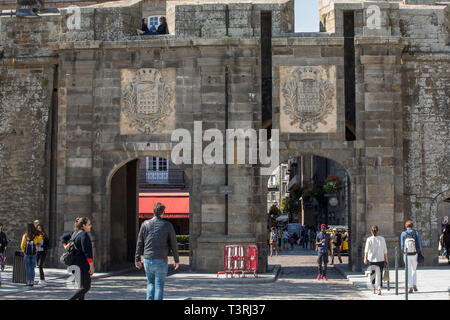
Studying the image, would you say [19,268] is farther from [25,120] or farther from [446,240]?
[446,240]

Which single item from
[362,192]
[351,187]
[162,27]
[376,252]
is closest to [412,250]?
[376,252]

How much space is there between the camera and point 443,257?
96.2 feet

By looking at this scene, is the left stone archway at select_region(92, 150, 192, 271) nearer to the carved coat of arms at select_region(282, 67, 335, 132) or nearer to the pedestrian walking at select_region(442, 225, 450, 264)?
the carved coat of arms at select_region(282, 67, 335, 132)

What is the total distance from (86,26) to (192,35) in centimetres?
334

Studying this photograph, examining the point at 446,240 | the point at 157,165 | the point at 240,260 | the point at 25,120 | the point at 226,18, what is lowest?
the point at 240,260

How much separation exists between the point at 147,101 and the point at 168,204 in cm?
1400

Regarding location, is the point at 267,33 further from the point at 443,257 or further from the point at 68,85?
the point at 443,257

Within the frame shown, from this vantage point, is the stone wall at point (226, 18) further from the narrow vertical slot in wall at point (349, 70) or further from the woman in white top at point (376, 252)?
the woman in white top at point (376, 252)

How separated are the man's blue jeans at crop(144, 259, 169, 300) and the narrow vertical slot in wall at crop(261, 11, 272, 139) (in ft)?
38.2

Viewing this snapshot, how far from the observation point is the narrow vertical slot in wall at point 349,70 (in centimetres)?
2195

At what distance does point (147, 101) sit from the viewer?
22.0 metres

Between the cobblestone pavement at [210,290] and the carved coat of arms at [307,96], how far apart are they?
467 cm

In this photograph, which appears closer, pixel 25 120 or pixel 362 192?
pixel 362 192
